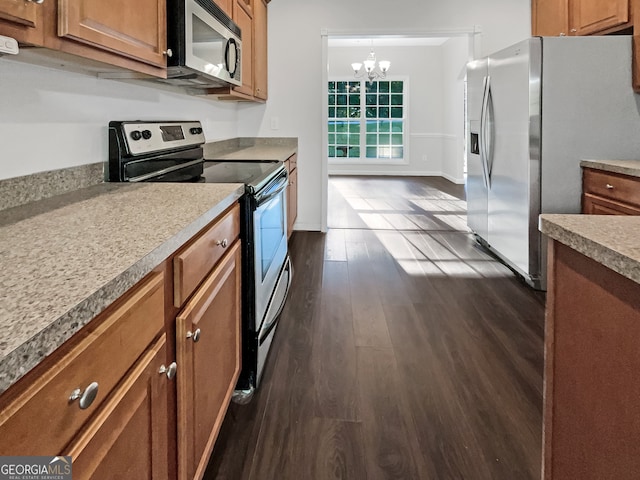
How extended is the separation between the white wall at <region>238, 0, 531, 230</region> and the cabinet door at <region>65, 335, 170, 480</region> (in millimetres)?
4181

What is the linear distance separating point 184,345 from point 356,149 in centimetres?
1009

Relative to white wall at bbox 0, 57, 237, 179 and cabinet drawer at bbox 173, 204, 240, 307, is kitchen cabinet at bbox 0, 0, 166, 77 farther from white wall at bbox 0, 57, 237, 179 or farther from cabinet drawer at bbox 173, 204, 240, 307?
cabinet drawer at bbox 173, 204, 240, 307

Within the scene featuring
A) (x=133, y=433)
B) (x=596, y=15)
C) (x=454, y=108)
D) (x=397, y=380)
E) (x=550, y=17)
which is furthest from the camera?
(x=454, y=108)

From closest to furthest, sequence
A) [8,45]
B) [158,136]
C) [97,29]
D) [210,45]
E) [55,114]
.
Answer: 1. [8,45]
2. [97,29]
3. [55,114]
4. [158,136]
5. [210,45]

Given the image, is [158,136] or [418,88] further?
[418,88]

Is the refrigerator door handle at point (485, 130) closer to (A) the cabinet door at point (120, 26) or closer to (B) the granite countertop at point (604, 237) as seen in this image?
(A) the cabinet door at point (120, 26)

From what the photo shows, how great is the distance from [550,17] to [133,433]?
4.32 meters

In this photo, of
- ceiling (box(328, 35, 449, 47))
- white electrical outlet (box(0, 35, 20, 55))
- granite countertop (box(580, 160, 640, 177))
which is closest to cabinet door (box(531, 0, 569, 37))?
granite countertop (box(580, 160, 640, 177))

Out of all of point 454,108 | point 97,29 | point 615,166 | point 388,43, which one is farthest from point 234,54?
point 388,43

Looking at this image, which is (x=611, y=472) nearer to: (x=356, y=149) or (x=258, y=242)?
(x=258, y=242)

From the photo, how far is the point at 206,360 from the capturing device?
1359mm

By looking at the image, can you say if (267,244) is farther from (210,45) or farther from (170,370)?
(170,370)

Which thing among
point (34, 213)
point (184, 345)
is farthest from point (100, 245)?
point (34, 213)

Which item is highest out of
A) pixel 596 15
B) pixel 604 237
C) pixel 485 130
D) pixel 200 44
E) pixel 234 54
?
pixel 596 15
